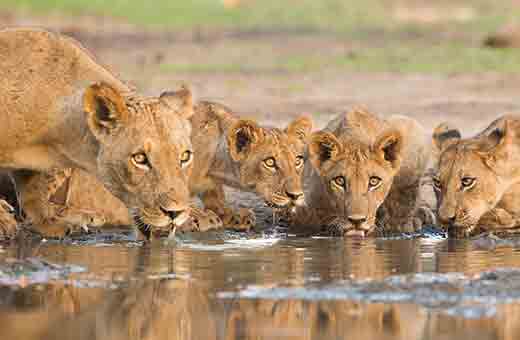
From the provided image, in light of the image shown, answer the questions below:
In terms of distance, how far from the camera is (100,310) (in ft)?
20.0

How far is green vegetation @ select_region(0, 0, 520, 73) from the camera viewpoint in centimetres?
2238

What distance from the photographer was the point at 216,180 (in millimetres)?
9414

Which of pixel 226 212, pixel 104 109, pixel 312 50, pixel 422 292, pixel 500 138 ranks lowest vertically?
pixel 422 292

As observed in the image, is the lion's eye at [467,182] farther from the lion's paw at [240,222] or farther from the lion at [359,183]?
the lion's paw at [240,222]

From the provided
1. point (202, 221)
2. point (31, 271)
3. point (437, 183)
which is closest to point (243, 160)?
point (202, 221)

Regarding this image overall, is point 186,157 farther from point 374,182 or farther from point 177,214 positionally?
point 374,182

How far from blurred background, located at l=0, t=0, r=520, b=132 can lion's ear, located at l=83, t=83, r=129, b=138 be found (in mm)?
7998

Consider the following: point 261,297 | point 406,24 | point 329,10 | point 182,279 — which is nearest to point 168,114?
point 182,279

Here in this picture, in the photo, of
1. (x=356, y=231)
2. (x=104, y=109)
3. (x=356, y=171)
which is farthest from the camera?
(x=356, y=171)

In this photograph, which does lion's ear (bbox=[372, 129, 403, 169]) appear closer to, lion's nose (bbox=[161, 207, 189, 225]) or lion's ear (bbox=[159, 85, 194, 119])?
lion's ear (bbox=[159, 85, 194, 119])

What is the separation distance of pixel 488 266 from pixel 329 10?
1228 inches

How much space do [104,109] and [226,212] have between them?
6.84 feet

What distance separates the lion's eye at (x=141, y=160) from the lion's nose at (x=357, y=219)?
1.70m

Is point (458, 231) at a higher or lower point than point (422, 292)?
higher
